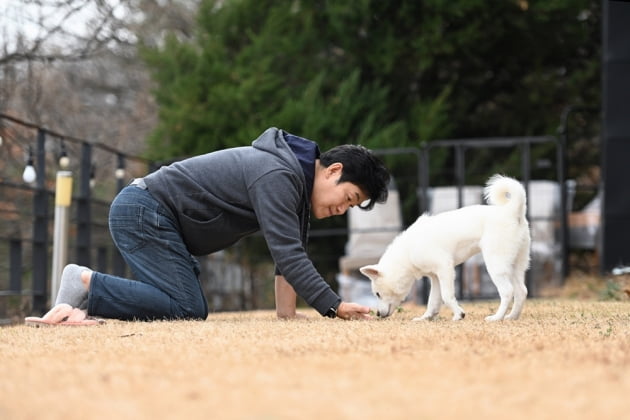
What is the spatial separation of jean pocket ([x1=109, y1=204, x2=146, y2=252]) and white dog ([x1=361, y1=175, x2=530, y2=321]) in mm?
1098

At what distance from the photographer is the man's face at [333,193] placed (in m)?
4.44

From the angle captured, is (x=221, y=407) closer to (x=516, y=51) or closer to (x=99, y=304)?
(x=99, y=304)

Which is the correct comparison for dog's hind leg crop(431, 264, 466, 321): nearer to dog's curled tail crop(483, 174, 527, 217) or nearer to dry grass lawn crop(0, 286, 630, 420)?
dog's curled tail crop(483, 174, 527, 217)

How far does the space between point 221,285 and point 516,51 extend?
17.1 feet

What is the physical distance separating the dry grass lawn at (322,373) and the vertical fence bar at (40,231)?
317cm

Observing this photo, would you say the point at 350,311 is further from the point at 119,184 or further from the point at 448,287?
the point at 119,184

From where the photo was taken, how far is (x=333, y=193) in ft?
14.7

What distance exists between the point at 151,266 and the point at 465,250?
1.41m

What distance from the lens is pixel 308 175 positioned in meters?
4.52

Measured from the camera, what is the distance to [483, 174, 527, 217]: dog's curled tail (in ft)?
14.3

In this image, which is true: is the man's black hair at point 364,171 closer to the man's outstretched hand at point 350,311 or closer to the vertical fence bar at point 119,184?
the man's outstretched hand at point 350,311

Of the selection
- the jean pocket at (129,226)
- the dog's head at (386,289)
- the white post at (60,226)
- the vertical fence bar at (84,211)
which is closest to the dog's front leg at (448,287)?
the dog's head at (386,289)

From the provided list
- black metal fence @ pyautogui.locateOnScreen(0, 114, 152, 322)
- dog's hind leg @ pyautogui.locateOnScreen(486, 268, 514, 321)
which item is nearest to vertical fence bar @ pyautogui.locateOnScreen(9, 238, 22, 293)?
black metal fence @ pyautogui.locateOnScreen(0, 114, 152, 322)

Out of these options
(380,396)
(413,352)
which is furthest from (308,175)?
(380,396)
